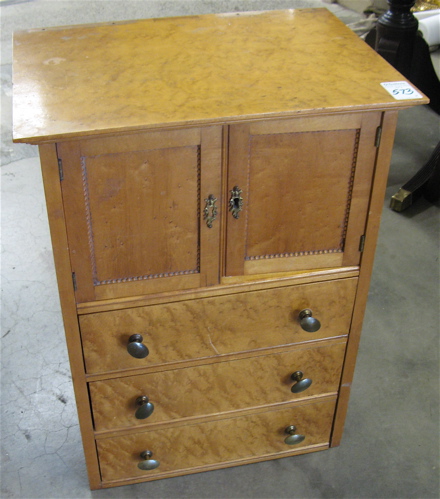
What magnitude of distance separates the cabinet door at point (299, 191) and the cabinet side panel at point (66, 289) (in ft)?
1.23

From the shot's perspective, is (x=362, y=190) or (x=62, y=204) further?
(x=362, y=190)

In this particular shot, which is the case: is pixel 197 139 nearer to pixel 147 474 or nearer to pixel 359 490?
pixel 147 474

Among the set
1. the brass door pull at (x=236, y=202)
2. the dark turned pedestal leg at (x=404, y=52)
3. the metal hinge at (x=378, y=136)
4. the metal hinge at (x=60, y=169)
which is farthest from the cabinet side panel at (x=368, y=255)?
the dark turned pedestal leg at (x=404, y=52)

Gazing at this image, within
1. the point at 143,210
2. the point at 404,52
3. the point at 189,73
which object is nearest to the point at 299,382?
the point at 143,210

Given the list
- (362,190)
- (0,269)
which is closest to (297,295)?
A: (362,190)

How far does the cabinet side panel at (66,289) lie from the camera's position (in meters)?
1.37

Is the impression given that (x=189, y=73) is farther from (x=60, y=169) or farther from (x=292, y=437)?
(x=292, y=437)

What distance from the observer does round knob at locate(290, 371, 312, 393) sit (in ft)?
6.12

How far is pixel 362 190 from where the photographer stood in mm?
1575

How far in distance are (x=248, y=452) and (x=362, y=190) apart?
3.07ft

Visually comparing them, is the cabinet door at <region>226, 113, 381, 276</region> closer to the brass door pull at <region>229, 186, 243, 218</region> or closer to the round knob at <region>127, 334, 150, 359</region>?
the brass door pull at <region>229, 186, 243, 218</region>

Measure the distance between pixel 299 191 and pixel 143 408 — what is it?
0.72 metres

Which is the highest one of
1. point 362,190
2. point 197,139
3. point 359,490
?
point 197,139

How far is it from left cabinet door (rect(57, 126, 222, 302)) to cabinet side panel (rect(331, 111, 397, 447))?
379 millimetres
